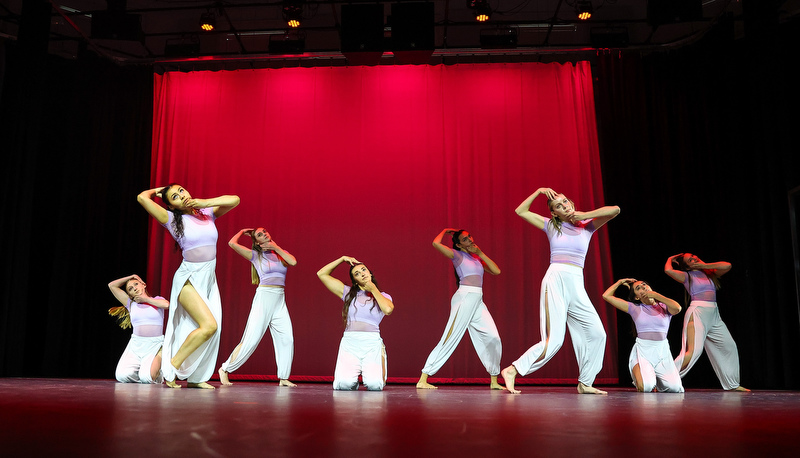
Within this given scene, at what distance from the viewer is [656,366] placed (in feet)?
17.9

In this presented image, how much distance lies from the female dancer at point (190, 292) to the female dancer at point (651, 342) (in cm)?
353

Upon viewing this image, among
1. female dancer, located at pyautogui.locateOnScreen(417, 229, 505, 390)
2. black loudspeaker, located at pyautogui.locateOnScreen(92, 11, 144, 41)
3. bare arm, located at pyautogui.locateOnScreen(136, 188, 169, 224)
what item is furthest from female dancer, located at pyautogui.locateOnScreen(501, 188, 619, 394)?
black loudspeaker, located at pyautogui.locateOnScreen(92, 11, 144, 41)

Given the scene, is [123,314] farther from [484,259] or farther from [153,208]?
[484,259]

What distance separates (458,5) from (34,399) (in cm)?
707

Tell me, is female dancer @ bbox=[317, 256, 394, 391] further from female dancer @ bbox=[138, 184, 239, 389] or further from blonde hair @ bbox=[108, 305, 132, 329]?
blonde hair @ bbox=[108, 305, 132, 329]

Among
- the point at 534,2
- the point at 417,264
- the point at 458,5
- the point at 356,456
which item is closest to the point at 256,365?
the point at 417,264

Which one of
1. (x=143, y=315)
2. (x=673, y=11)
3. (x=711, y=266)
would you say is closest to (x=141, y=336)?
(x=143, y=315)

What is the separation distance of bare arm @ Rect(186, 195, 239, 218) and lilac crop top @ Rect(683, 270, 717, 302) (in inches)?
171

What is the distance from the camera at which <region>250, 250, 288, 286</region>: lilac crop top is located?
20.7ft

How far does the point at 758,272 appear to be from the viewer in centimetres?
727

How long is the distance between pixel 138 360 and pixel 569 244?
13.6ft

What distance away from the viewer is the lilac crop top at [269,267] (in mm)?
6312

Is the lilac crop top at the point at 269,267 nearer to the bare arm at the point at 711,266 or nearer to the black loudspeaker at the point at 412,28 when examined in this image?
the black loudspeaker at the point at 412,28

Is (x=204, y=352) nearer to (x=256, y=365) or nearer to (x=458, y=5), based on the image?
(x=256, y=365)
